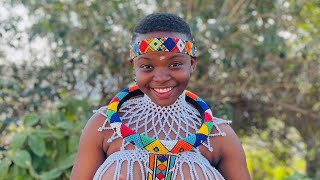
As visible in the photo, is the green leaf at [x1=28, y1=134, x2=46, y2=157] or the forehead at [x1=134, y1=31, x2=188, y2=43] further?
the green leaf at [x1=28, y1=134, x2=46, y2=157]

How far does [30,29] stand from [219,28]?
120 centimetres

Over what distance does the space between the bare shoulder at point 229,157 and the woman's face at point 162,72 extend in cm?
24

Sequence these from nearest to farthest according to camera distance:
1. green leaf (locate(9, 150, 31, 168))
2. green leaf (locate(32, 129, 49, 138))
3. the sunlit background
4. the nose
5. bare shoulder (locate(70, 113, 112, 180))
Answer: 1. the nose
2. bare shoulder (locate(70, 113, 112, 180))
3. green leaf (locate(9, 150, 31, 168))
4. green leaf (locate(32, 129, 49, 138))
5. the sunlit background

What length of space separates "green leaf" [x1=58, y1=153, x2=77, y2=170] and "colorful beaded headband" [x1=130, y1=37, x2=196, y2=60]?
118cm

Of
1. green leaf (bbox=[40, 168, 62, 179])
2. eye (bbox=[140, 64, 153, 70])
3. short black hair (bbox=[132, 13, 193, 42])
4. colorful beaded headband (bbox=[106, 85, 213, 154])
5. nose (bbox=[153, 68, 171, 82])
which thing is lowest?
green leaf (bbox=[40, 168, 62, 179])

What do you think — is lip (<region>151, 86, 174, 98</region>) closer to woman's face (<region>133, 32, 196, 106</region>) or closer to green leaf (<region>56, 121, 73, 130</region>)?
woman's face (<region>133, 32, 196, 106</region>)

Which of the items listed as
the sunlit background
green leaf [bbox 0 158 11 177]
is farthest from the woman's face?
the sunlit background

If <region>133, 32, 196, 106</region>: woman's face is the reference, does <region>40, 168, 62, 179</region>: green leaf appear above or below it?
below

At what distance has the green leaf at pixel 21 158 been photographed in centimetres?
286

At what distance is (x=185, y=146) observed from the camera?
6.15 feet

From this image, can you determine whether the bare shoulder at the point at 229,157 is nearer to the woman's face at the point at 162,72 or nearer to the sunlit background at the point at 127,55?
the woman's face at the point at 162,72

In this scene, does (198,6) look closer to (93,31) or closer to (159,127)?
(93,31)

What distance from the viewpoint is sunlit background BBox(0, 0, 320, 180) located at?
3.69 m

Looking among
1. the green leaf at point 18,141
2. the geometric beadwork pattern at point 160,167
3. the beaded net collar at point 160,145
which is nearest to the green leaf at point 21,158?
the green leaf at point 18,141
